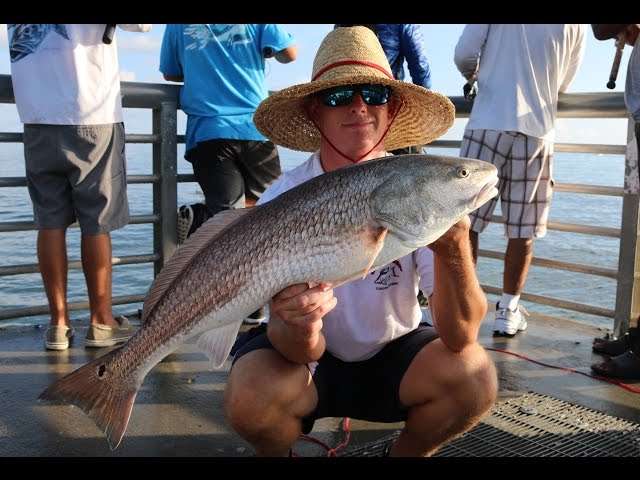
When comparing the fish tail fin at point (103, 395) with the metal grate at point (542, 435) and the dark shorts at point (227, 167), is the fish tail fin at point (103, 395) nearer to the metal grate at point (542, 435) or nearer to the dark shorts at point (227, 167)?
the metal grate at point (542, 435)

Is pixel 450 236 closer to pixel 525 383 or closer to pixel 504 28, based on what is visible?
pixel 525 383

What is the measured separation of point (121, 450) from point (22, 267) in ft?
7.80

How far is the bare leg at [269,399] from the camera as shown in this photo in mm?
2650

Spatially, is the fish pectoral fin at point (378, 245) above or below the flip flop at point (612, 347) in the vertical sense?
above

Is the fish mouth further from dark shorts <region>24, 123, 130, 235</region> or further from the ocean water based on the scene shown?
the ocean water

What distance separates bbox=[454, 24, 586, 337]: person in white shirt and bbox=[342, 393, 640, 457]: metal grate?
4.85 ft

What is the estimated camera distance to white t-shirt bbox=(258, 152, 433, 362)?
2809mm

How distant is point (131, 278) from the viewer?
11.3 meters

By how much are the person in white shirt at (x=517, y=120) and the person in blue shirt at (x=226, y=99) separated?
149cm

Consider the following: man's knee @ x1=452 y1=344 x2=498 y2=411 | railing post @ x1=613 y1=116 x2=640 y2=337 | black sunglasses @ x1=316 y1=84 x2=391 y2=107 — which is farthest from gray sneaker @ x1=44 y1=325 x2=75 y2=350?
railing post @ x1=613 y1=116 x2=640 y2=337

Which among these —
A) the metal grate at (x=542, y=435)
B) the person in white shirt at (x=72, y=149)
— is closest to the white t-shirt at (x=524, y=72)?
the metal grate at (x=542, y=435)
